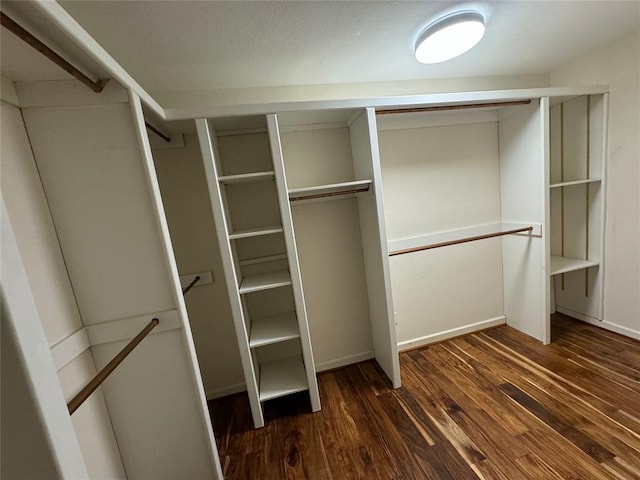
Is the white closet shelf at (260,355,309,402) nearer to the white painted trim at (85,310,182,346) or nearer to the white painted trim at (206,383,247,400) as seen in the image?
the white painted trim at (206,383,247,400)

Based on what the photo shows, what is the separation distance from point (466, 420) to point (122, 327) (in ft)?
6.57

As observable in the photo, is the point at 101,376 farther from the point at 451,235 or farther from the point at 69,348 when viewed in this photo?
the point at 451,235

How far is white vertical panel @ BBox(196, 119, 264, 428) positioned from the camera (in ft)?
4.69

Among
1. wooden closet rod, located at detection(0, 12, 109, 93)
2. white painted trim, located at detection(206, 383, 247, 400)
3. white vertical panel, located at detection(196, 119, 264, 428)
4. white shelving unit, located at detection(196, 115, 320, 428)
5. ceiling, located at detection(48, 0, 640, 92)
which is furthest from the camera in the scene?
white painted trim, located at detection(206, 383, 247, 400)

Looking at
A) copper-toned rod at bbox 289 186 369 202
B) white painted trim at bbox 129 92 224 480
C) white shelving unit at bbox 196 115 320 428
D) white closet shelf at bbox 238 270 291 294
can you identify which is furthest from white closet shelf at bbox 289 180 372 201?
white painted trim at bbox 129 92 224 480

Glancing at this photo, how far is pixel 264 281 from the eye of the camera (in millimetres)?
1762

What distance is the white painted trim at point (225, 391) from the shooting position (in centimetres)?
206

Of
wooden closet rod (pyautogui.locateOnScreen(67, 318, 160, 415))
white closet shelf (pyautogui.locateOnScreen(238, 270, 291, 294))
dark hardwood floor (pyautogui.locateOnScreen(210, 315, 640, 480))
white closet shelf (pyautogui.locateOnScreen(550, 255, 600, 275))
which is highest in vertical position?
white closet shelf (pyautogui.locateOnScreen(238, 270, 291, 294))

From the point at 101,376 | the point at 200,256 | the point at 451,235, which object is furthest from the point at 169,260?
the point at 451,235

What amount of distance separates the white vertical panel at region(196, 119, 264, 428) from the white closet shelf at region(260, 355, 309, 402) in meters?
0.11

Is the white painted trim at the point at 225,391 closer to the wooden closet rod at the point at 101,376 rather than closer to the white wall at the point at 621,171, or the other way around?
the wooden closet rod at the point at 101,376

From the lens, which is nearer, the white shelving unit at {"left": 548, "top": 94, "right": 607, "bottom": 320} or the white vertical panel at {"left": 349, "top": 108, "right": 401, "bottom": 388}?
the white vertical panel at {"left": 349, "top": 108, "right": 401, "bottom": 388}

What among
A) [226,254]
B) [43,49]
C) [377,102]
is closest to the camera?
[43,49]

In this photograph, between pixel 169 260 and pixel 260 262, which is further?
pixel 260 262
